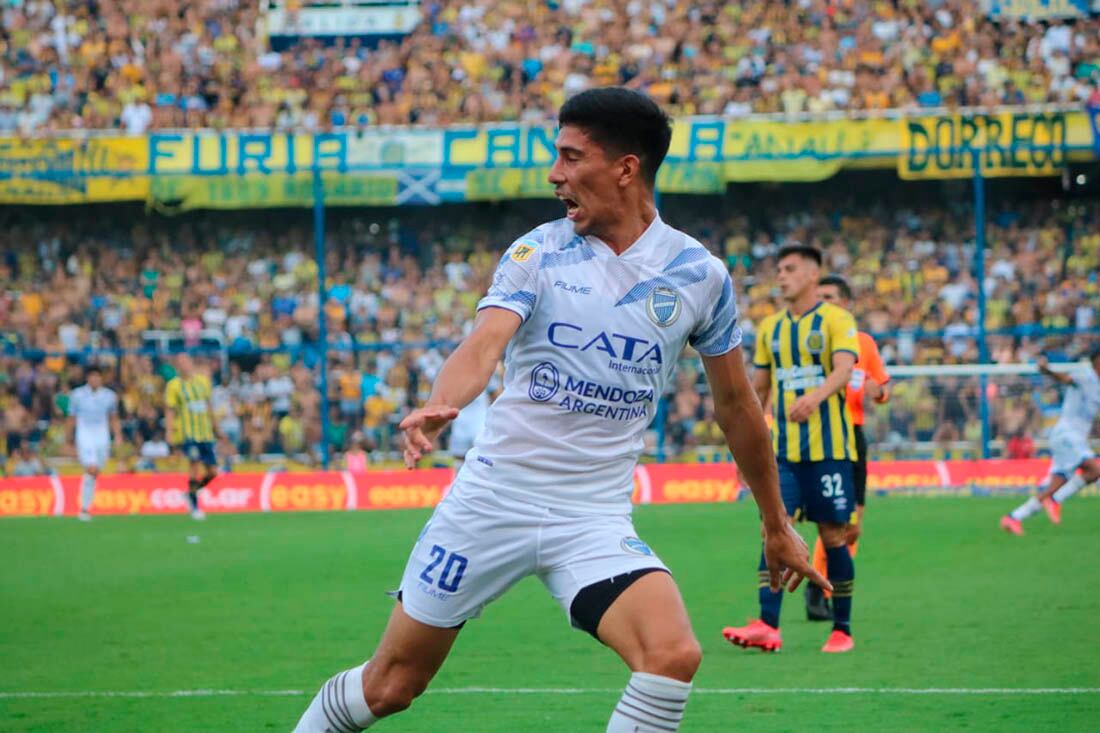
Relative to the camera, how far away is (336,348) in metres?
26.3

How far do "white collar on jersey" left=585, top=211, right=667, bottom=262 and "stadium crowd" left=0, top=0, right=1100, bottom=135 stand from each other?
82.3ft

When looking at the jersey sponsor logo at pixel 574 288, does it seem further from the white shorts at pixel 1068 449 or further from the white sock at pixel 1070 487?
the white sock at pixel 1070 487

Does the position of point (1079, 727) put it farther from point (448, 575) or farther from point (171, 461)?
point (171, 461)

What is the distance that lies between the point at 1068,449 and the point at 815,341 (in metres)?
9.30

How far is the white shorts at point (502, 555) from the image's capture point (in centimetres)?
468

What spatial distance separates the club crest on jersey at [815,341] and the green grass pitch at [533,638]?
1.83 m

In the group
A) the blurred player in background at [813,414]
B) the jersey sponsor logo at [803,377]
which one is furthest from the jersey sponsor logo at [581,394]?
the jersey sponsor logo at [803,377]

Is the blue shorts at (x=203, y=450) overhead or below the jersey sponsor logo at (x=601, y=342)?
below

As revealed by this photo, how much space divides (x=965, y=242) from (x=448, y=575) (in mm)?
26879

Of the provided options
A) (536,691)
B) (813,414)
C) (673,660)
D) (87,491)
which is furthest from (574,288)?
(87,491)

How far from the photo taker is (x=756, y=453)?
5016 mm

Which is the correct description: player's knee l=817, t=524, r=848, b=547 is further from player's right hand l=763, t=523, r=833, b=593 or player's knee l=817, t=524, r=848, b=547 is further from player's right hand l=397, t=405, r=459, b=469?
player's right hand l=397, t=405, r=459, b=469

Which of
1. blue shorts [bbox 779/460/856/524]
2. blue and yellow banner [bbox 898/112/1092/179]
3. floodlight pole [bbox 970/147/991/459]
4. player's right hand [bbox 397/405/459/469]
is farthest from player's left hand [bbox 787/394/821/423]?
blue and yellow banner [bbox 898/112/1092/179]

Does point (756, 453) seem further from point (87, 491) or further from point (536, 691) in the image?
point (87, 491)
